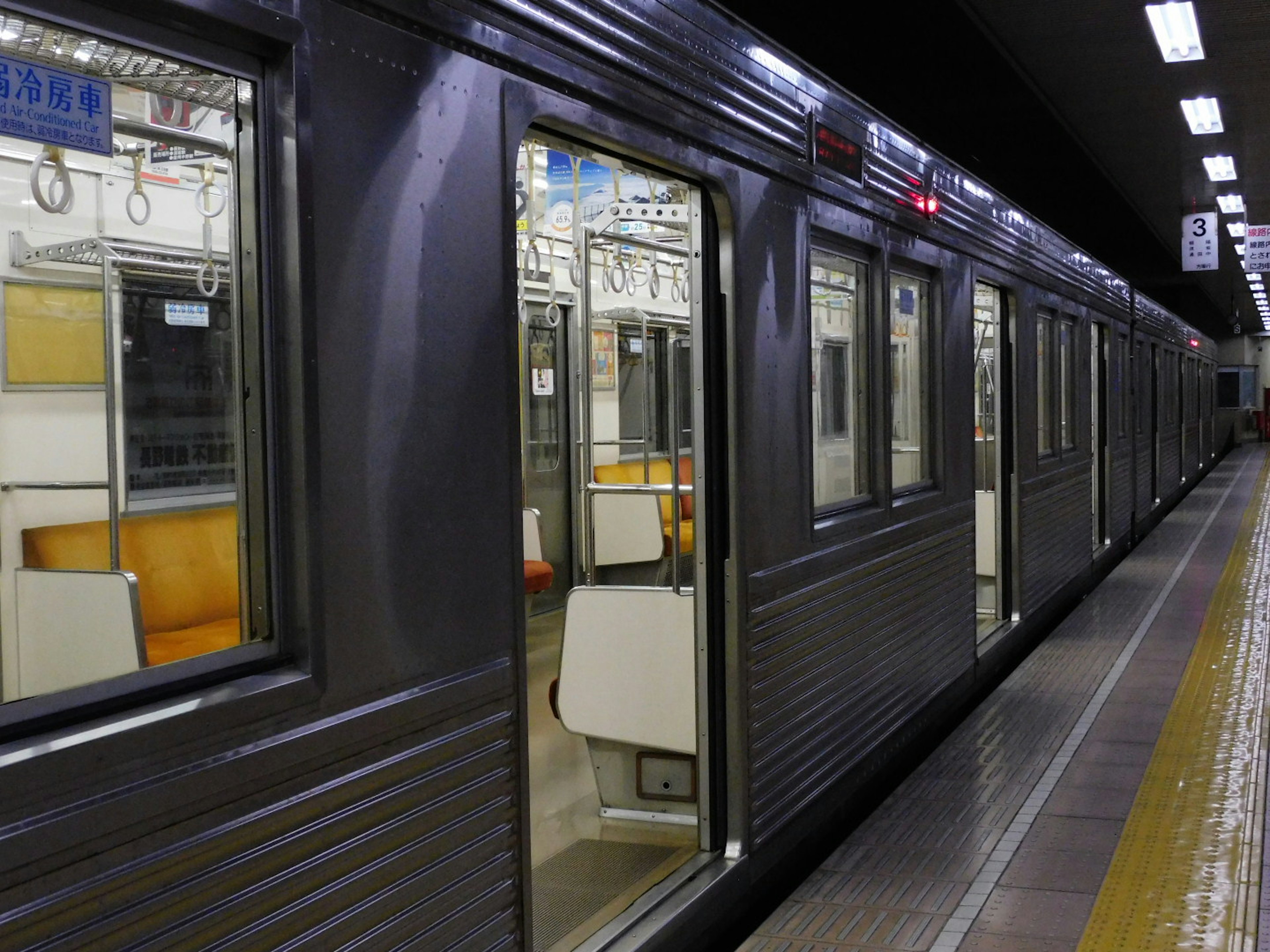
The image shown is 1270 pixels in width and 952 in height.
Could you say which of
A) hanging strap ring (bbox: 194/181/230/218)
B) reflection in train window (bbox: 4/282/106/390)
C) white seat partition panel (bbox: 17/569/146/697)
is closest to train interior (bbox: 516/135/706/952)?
hanging strap ring (bbox: 194/181/230/218)

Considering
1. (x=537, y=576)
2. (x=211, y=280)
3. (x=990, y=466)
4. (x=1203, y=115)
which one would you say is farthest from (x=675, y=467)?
(x=1203, y=115)

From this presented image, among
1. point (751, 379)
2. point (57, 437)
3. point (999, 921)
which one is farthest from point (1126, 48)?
point (57, 437)

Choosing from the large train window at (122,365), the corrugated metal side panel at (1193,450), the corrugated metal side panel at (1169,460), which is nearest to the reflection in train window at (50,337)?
the large train window at (122,365)

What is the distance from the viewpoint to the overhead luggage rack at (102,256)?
3.82m

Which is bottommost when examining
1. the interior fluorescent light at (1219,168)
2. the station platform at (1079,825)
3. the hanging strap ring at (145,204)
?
the station platform at (1079,825)

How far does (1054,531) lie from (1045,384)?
0.94 m

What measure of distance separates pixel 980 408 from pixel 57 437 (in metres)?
6.93

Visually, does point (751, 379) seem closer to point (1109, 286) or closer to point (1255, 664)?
point (1255, 664)

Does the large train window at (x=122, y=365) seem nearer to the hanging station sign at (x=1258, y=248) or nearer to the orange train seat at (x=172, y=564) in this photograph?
the orange train seat at (x=172, y=564)

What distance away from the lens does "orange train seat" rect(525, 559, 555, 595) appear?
6.62m

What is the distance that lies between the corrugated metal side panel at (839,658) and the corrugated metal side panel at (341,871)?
129 cm

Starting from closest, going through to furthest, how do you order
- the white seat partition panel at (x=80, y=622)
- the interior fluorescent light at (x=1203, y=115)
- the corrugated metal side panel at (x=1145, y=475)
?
the white seat partition panel at (x=80, y=622) → the interior fluorescent light at (x=1203, y=115) → the corrugated metal side panel at (x=1145, y=475)

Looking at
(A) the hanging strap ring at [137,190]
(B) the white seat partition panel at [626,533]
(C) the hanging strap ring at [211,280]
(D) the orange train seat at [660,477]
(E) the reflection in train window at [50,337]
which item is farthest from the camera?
(D) the orange train seat at [660,477]

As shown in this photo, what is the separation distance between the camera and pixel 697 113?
3205 millimetres
